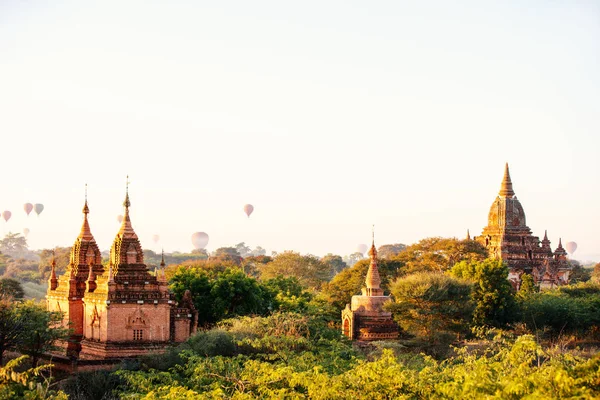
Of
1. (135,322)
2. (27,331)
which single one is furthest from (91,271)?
(27,331)

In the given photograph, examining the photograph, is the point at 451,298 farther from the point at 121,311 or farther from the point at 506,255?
the point at 506,255

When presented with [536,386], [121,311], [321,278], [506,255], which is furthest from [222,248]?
[536,386]

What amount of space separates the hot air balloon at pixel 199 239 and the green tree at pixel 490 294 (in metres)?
123

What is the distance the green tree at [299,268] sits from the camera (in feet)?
256


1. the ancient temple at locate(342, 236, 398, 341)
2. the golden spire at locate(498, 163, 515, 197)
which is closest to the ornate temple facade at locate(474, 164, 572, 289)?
the golden spire at locate(498, 163, 515, 197)

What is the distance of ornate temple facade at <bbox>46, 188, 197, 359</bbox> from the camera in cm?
3459

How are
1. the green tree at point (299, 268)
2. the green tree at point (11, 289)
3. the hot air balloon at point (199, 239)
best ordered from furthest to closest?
1. the hot air balloon at point (199, 239)
2. the green tree at point (299, 268)
3. the green tree at point (11, 289)

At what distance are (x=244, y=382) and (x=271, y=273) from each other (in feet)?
Result: 164

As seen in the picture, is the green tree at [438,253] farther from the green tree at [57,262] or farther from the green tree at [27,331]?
the green tree at [57,262]

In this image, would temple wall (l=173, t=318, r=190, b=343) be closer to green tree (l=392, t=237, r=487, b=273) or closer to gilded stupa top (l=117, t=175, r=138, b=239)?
gilded stupa top (l=117, t=175, r=138, b=239)

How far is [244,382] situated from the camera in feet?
89.4

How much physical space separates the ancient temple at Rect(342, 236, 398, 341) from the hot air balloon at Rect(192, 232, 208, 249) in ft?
419

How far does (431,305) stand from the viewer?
44531 millimetres

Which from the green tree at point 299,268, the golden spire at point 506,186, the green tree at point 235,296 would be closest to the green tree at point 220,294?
the green tree at point 235,296
